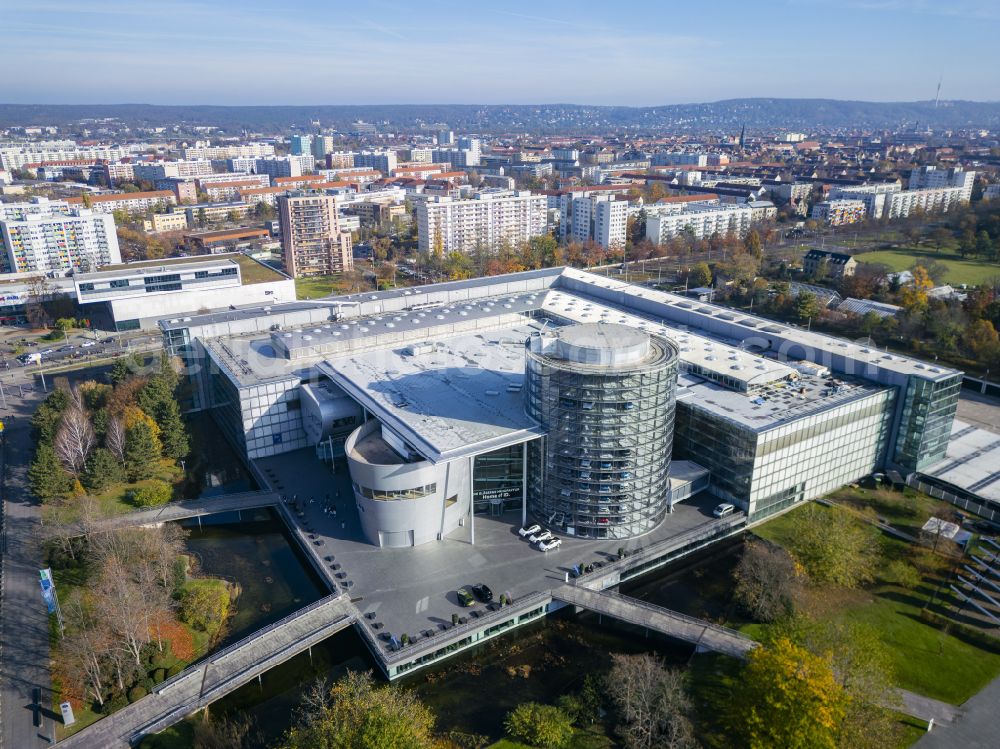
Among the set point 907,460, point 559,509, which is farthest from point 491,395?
point 907,460

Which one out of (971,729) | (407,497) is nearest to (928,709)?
(971,729)

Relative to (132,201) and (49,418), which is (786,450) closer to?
(49,418)

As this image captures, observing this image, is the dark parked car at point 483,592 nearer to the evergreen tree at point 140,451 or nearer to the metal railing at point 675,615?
the metal railing at point 675,615

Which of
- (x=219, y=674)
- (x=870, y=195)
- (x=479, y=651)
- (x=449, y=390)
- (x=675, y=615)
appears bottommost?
(x=479, y=651)

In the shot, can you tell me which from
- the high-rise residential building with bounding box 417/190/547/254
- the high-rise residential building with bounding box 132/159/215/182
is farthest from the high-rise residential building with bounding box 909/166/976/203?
the high-rise residential building with bounding box 132/159/215/182

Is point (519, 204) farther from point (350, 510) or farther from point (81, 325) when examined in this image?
point (350, 510)

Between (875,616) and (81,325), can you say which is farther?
(81,325)
